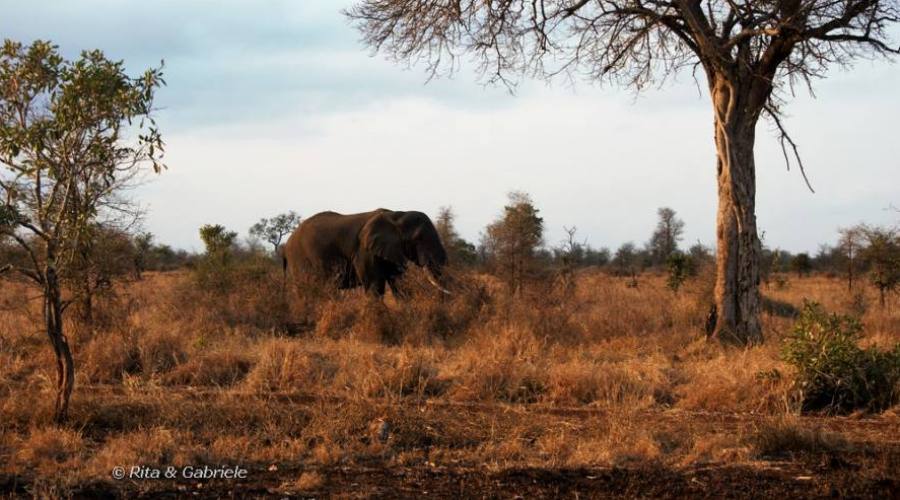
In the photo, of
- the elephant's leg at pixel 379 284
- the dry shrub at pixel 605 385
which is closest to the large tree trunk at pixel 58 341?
the dry shrub at pixel 605 385

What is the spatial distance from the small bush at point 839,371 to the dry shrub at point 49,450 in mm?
5964

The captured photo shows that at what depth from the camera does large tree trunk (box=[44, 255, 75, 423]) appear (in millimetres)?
6824

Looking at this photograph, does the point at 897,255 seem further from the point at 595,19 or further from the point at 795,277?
the point at 795,277

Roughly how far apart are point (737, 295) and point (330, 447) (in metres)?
6.29

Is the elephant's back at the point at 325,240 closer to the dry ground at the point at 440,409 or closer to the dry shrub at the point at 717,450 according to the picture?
the dry ground at the point at 440,409

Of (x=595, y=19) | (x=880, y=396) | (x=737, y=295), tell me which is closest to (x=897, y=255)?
(x=737, y=295)

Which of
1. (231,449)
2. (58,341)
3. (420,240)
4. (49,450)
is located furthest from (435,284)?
(49,450)

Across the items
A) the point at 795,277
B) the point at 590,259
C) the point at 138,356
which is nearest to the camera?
the point at 138,356

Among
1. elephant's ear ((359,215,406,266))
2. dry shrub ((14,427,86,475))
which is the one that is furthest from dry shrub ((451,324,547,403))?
elephant's ear ((359,215,406,266))

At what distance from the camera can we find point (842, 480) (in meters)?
5.55

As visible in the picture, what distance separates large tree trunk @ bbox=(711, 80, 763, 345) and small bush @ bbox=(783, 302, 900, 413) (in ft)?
8.62

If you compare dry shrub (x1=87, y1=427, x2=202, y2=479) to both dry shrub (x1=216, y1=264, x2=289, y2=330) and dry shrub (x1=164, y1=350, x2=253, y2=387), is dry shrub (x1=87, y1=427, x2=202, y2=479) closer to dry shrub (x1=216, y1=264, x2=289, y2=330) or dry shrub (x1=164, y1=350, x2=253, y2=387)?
dry shrub (x1=164, y1=350, x2=253, y2=387)

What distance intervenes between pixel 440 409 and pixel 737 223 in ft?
15.9

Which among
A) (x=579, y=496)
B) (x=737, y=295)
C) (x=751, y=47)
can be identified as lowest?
(x=579, y=496)
